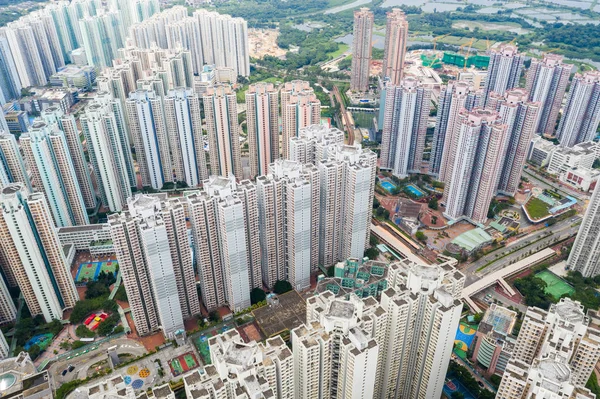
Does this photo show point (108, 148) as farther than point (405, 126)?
No

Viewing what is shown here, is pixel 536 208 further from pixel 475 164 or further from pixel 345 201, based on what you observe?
pixel 345 201

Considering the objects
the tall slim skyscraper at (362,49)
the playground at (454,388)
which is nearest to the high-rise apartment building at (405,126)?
the tall slim skyscraper at (362,49)

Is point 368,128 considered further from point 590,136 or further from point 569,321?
point 569,321

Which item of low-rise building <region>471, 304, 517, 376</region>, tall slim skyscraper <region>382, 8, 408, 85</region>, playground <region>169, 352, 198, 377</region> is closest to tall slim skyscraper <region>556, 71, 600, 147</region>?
tall slim skyscraper <region>382, 8, 408, 85</region>

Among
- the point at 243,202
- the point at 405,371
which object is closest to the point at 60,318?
the point at 243,202

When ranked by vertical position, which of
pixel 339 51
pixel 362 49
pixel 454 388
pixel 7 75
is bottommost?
pixel 454 388

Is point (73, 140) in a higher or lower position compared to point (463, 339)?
higher

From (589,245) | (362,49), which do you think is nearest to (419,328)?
(589,245)

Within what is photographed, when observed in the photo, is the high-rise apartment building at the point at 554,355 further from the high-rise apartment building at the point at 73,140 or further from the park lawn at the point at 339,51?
the park lawn at the point at 339,51
